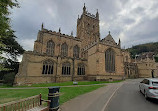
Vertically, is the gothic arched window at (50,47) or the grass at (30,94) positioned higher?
the gothic arched window at (50,47)

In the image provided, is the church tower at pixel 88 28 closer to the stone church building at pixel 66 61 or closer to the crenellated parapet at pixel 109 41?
the stone church building at pixel 66 61

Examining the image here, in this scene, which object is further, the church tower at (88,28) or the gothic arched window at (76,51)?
the church tower at (88,28)

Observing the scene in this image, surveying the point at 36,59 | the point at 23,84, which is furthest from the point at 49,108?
the point at 36,59

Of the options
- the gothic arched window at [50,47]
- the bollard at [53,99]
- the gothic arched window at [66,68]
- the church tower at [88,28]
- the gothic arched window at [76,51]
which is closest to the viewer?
the bollard at [53,99]

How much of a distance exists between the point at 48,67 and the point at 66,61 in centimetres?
510

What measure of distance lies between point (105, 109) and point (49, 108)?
3460 millimetres

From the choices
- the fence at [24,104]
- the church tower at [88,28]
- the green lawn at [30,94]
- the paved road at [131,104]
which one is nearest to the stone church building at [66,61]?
the church tower at [88,28]

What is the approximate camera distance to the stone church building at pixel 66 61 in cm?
1927

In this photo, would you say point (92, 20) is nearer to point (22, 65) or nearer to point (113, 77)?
point (113, 77)

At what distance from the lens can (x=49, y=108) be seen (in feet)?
15.6

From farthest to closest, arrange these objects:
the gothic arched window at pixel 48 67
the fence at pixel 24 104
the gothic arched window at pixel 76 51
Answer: the gothic arched window at pixel 76 51 < the gothic arched window at pixel 48 67 < the fence at pixel 24 104

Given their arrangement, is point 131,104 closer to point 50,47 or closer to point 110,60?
point 110,60

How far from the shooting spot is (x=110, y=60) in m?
26.1

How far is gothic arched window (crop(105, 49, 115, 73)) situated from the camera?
82.8ft
